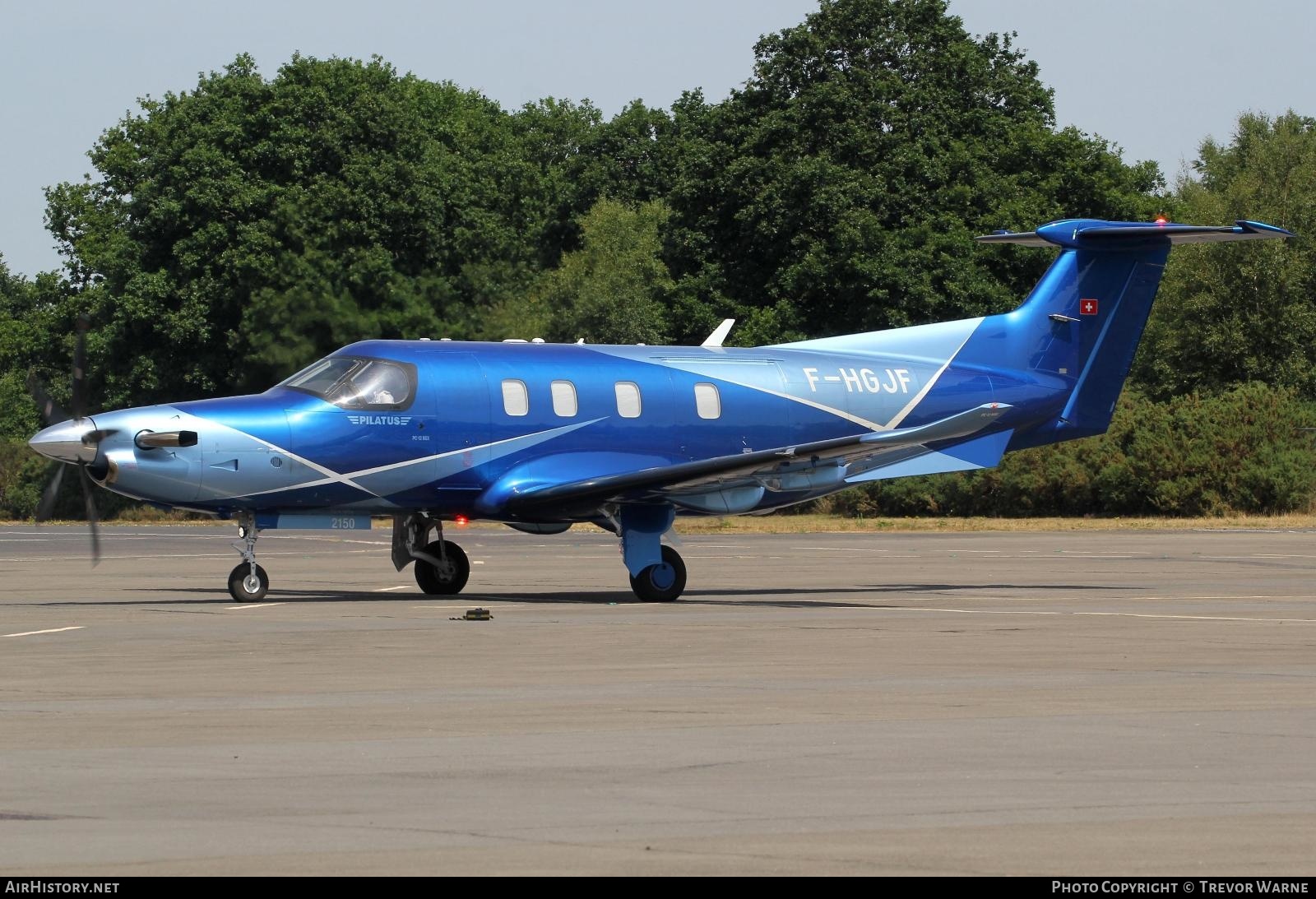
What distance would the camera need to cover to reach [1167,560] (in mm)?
31406

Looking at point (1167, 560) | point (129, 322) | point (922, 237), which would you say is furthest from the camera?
point (922, 237)

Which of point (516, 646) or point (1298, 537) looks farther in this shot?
point (1298, 537)

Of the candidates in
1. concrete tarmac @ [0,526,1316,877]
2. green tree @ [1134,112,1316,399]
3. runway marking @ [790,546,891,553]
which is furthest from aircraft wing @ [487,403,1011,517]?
green tree @ [1134,112,1316,399]

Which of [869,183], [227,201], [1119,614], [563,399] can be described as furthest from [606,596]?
[869,183]

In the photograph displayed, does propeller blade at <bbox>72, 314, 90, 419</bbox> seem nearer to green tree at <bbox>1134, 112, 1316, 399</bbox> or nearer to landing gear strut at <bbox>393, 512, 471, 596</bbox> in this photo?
landing gear strut at <bbox>393, 512, 471, 596</bbox>

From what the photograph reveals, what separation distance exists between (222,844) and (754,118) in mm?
62343

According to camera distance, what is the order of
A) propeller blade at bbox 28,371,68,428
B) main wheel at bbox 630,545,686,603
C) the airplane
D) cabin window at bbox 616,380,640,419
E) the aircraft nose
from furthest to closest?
cabin window at bbox 616,380,640,419, main wheel at bbox 630,545,686,603, propeller blade at bbox 28,371,68,428, the airplane, the aircraft nose

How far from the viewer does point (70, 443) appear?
20266 mm

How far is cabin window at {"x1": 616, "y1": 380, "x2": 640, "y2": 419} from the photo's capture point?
23781mm

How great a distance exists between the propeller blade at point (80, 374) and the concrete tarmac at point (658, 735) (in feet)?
8.00

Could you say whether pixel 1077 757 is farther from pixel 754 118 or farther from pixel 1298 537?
pixel 754 118

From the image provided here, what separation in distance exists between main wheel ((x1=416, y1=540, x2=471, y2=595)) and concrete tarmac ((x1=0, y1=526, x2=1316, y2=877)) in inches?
44.5

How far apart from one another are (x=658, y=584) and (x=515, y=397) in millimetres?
3094

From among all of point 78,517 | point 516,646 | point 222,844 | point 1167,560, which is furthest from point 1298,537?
point 78,517
